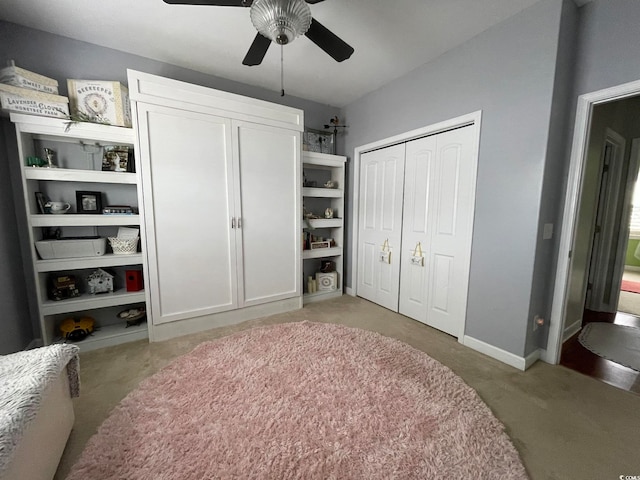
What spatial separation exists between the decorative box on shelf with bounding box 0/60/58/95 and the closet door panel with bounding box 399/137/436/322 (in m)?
3.16

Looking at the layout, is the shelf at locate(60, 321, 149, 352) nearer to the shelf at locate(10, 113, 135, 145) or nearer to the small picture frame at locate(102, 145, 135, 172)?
the small picture frame at locate(102, 145, 135, 172)

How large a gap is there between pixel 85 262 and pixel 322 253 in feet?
7.81

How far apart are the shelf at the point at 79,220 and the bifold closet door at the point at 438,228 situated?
271cm

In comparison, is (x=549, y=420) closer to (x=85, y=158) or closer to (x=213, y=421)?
(x=213, y=421)

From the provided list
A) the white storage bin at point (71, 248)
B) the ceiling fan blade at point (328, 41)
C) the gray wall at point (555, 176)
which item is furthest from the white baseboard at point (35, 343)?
the gray wall at point (555, 176)

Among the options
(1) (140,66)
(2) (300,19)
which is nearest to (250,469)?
(2) (300,19)

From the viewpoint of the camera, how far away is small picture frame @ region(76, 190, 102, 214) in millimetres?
2160

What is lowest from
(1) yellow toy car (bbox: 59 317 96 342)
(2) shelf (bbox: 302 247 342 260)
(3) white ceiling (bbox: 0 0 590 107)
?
(1) yellow toy car (bbox: 59 317 96 342)

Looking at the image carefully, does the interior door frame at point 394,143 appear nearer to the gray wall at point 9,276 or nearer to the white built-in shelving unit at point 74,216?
the white built-in shelving unit at point 74,216

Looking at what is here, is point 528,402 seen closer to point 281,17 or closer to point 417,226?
point 417,226

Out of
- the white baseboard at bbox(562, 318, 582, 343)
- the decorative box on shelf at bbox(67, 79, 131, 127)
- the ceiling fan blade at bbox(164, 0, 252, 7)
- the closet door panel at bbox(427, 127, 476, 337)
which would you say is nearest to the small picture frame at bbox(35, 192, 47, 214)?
the decorative box on shelf at bbox(67, 79, 131, 127)

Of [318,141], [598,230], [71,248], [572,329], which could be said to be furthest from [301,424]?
[598,230]

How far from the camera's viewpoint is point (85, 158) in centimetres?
220

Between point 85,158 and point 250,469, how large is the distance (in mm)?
2742
